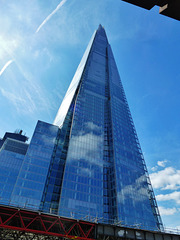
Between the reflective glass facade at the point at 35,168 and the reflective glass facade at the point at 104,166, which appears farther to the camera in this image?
the reflective glass facade at the point at 104,166

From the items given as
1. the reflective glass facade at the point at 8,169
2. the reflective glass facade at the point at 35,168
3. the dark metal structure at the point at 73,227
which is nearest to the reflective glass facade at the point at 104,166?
the reflective glass facade at the point at 35,168

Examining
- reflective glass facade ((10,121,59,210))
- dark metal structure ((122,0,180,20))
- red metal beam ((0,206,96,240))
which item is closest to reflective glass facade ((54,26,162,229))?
reflective glass facade ((10,121,59,210))

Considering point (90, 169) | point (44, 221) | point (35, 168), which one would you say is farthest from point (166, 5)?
point (90, 169)

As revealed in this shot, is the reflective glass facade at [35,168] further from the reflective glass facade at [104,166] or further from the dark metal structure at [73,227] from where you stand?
the dark metal structure at [73,227]

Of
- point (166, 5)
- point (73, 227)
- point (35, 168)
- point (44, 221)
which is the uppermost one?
point (35, 168)

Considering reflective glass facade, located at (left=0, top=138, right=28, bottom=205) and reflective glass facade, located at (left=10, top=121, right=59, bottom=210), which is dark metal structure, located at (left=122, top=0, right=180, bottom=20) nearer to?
reflective glass facade, located at (left=10, top=121, right=59, bottom=210)

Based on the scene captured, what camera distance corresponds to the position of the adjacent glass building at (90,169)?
216ft

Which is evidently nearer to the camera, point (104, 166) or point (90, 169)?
point (90, 169)

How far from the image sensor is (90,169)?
77375 mm

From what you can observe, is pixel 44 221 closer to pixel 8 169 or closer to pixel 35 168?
pixel 35 168

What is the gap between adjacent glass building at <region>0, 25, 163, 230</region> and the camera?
65.8 metres

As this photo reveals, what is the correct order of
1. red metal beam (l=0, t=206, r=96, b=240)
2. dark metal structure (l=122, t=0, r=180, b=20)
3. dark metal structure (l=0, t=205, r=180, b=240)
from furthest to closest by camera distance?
dark metal structure (l=0, t=205, r=180, b=240), red metal beam (l=0, t=206, r=96, b=240), dark metal structure (l=122, t=0, r=180, b=20)

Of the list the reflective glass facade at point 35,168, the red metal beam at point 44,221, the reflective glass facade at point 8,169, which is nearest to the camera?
the red metal beam at point 44,221

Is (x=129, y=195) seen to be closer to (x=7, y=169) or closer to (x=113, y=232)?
(x=113, y=232)
